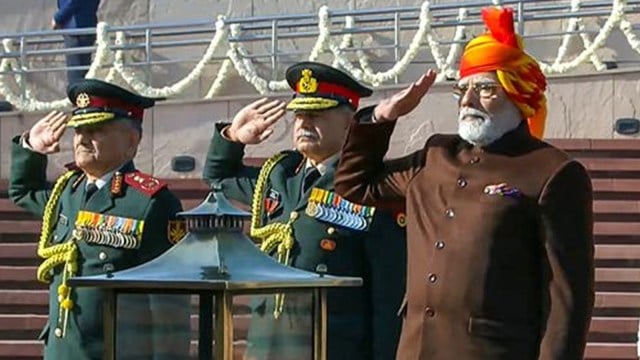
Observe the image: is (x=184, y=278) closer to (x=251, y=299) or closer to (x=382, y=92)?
(x=251, y=299)

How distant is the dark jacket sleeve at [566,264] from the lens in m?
5.57

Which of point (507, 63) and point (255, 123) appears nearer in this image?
point (507, 63)

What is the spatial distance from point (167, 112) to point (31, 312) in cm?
401

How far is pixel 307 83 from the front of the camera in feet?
25.4

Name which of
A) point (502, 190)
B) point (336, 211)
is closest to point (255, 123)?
point (336, 211)

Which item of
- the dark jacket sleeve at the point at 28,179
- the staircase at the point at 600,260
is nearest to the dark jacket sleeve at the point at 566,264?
the dark jacket sleeve at the point at 28,179

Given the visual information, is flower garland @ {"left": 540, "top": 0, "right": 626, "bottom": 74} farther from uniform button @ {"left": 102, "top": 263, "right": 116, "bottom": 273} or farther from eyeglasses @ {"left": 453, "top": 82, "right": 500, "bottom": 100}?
eyeglasses @ {"left": 453, "top": 82, "right": 500, "bottom": 100}

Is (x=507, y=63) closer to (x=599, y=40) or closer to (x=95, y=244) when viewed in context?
(x=95, y=244)

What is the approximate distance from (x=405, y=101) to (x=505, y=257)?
0.56 m

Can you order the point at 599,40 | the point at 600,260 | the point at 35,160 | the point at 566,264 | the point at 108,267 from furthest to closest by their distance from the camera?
the point at 599,40
the point at 600,260
the point at 35,160
the point at 108,267
the point at 566,264

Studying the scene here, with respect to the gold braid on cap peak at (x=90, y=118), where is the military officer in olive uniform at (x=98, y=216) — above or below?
below

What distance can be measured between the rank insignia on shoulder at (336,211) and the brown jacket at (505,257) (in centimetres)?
173

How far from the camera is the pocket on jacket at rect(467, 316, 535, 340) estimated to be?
5656 millimetres

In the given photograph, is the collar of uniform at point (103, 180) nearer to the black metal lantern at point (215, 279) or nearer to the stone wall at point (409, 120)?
the black metal lantern at point (215, 279)
